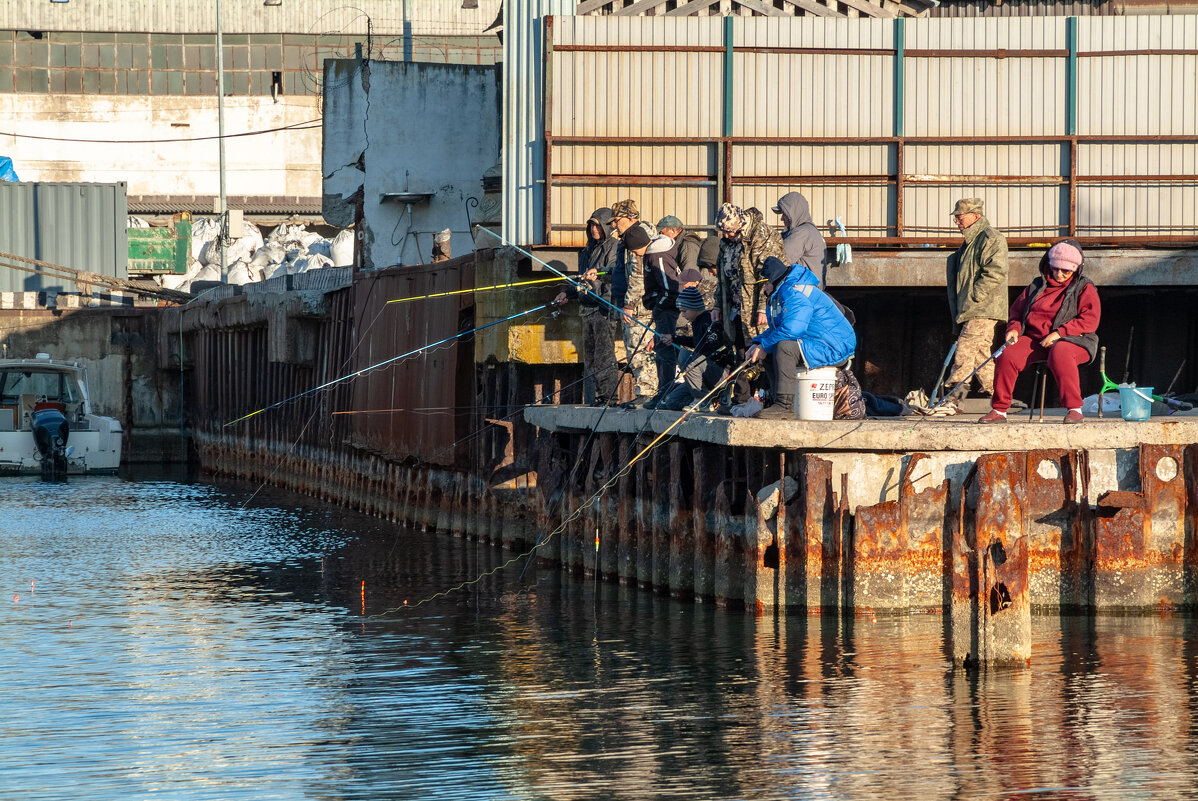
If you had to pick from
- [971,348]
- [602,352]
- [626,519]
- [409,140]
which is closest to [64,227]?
[409,140]

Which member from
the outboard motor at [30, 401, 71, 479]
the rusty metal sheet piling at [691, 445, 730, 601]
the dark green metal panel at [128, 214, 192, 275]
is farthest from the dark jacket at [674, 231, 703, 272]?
the dark green metal panel at [128, 214, 192, 275]

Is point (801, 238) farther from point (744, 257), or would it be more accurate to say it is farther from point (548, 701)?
point (548, 701)

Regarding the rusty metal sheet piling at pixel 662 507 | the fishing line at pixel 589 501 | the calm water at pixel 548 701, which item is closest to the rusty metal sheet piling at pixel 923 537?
the calm water at pixel 548 701

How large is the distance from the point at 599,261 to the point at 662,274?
5.56 feet

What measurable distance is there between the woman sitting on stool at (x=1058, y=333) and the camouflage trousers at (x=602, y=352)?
4500 mm

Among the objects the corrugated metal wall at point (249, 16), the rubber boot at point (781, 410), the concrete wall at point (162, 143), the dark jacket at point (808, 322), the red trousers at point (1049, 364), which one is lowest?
the rubber boot at point (781, 410)

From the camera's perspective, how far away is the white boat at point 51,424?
2942cm

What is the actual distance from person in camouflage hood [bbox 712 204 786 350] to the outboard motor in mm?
18627

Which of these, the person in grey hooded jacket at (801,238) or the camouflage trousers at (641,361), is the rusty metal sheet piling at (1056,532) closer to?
the person in grey hooded jacket at (801,238)

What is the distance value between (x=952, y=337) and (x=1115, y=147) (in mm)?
2801

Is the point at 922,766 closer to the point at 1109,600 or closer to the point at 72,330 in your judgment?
the point at 1109,600

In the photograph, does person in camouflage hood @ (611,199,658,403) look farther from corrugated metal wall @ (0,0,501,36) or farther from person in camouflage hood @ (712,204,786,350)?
corrugated metal wall @ (0,0,501,36)

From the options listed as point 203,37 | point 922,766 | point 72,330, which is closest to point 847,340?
point 922,766

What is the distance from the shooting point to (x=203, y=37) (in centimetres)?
6022
